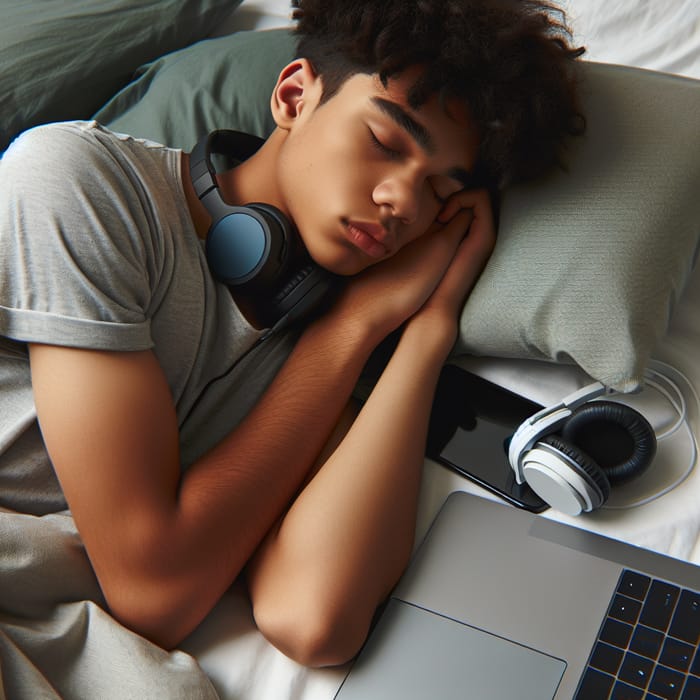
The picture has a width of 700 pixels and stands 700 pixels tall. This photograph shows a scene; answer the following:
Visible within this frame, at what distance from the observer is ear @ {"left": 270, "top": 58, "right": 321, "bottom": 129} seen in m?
1.06

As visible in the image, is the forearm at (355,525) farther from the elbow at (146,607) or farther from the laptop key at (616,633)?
the laptop key at (616,633)

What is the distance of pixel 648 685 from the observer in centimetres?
70

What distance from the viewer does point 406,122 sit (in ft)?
3.08

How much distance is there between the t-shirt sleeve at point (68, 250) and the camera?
0.77 metres

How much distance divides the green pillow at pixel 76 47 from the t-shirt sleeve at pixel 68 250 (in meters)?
0.51

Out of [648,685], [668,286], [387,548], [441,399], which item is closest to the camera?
[648,685]

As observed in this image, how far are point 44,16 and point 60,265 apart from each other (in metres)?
0.81

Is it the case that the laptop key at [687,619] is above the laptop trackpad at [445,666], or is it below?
above

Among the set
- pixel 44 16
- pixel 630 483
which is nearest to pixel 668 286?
pixel 630 483

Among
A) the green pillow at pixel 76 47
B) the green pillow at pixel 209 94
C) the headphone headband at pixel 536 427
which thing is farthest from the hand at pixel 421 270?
the green pillow at pixel 76 47

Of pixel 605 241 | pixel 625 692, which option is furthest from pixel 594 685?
pixel 605 241

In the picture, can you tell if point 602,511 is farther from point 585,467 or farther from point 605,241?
point 605,241

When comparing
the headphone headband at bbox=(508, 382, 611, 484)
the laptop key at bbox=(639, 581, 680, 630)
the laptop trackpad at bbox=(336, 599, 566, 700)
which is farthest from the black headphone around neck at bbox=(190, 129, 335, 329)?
the laptop key at bbox=(639, 581, 680, 630)

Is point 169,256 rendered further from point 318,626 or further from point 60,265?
point 318,626
